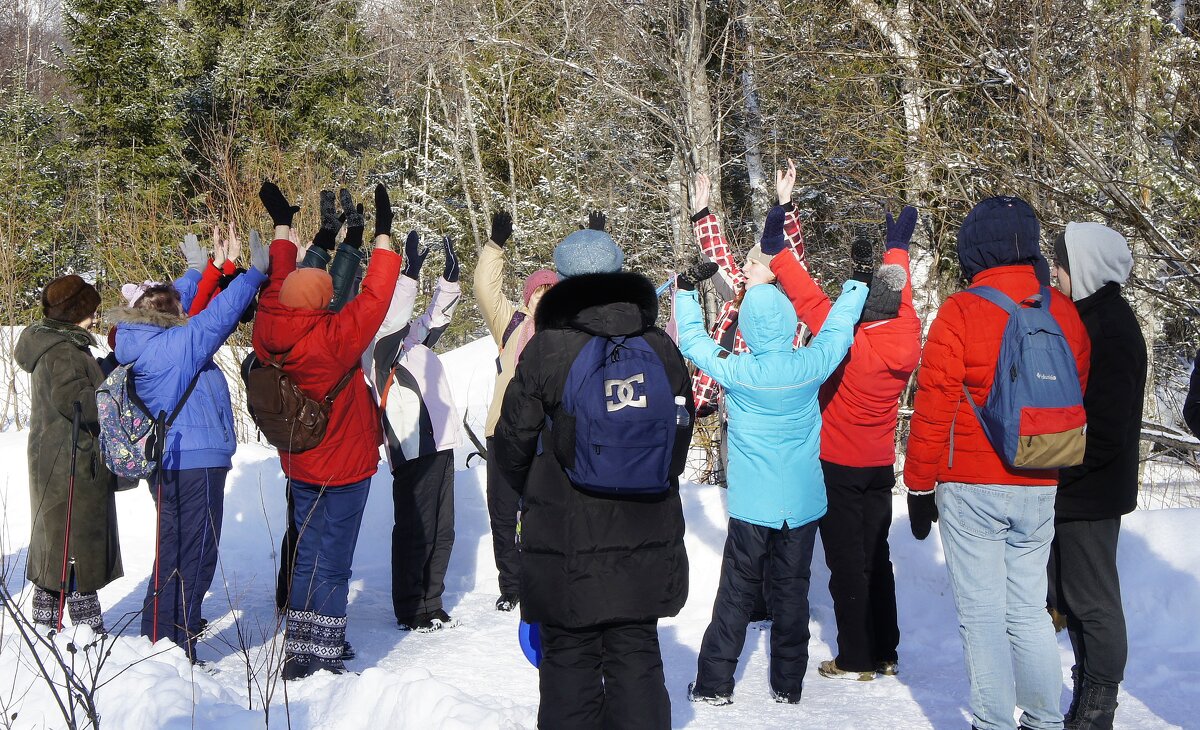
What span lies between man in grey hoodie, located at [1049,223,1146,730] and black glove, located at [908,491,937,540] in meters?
0.46

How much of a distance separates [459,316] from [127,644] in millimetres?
21175

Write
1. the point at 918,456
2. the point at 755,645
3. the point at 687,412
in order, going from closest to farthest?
the point at 687,412 < the point at 918,456 < the point at 755,645

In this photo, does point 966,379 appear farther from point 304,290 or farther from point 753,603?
point 304,290

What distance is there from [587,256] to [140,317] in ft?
7.83

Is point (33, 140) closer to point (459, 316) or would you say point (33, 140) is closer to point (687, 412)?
point (459, 316)

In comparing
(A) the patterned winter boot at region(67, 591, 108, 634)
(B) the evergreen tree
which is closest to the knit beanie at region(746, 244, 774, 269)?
(A) the patterned winter boot at region(67, 591, 108, 634)

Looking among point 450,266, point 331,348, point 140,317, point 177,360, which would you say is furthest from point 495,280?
point 140,317

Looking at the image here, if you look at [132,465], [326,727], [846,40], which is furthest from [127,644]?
[846,40]

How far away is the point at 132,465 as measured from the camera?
14.0ft

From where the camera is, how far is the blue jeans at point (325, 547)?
4.35m

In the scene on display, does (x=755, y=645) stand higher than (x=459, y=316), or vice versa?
(x=459, y=316)

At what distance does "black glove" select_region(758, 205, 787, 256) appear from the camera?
13.6 feet

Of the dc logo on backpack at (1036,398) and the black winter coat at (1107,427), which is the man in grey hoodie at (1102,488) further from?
the dc logo on backpack at (1036,398)

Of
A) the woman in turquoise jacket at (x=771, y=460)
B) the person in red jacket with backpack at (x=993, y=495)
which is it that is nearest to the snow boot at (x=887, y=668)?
the woman in turquoise jacket at (x=771, y=460)
